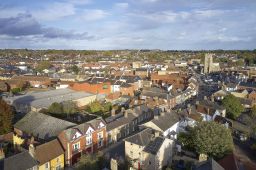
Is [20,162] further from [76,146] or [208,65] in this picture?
[208,65]

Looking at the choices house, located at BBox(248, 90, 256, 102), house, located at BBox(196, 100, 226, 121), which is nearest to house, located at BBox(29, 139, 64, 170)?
house, located at BBox(196, 100, 226, 121)

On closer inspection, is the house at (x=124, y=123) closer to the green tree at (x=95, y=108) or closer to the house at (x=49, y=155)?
the green tree at (x=95, y=108)

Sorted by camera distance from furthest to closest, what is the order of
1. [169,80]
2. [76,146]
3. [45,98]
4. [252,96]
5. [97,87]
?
1. [169,80]
2. [97,87]
3. [252,96]
4. [45,98]
5. [76,146]

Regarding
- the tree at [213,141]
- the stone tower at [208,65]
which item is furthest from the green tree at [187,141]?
the stone tower at [208,65]

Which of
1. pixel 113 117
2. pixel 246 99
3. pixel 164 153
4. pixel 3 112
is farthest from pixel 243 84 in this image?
pixel 3 112

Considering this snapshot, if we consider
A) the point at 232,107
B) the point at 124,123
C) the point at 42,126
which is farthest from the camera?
the point at 232,107

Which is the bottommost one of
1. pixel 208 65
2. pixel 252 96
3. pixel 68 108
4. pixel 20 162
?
pixel 252 96

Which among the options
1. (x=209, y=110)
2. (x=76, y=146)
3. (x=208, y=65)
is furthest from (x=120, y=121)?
(x=208, y=65)
